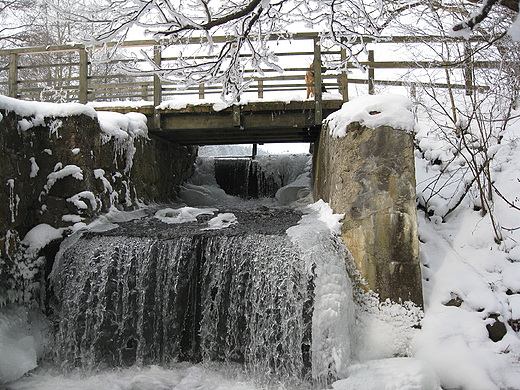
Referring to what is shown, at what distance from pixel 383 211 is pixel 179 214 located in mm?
3385

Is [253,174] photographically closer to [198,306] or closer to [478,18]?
[198,306]

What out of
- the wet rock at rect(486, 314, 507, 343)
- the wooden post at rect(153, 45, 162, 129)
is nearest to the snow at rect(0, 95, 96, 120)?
the wooden post at rect(153, 45, 162, 129)

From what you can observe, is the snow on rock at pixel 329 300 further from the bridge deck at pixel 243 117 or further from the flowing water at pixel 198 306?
the bridge deck at pixel 243 117

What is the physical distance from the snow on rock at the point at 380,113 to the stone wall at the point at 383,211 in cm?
8

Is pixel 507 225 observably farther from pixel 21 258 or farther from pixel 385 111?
pixel 21 258

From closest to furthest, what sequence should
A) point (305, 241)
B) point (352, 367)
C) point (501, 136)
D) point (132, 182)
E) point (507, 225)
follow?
1. point (352, 367)
2. point (305, 241)
3. point (507, 225)
4. point (501, 136)
5. point (132, 182)

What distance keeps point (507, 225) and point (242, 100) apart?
448cm

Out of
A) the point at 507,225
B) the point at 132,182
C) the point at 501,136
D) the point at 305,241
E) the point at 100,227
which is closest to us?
the point at 305,241

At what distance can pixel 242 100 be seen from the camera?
6824 millimetres

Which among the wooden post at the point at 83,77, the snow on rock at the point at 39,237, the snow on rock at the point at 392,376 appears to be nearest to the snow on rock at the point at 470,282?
the snow on rock at the point at 392,376

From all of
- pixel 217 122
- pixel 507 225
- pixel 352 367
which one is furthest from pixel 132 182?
pixel 507 225

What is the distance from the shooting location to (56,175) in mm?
5516

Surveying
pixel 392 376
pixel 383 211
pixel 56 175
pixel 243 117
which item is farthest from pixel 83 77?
pixel 392 376

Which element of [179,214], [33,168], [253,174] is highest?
[33,168]
